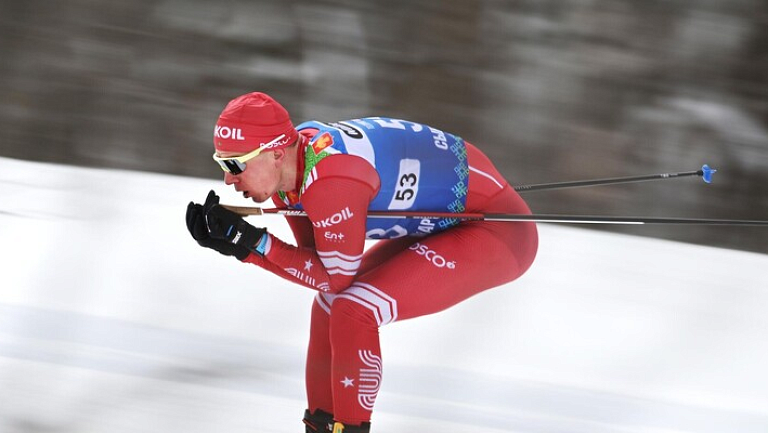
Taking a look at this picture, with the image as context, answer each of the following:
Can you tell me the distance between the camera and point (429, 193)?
7.57 ft

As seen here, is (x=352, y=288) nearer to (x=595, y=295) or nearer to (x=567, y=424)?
(x=567, y=424)

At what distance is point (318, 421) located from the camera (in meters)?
2.29

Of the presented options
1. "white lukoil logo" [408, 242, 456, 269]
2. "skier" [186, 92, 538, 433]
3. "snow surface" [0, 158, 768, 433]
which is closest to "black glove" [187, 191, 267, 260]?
"skier" [186, 92, 538, 433]

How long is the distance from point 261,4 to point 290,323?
4.05 m

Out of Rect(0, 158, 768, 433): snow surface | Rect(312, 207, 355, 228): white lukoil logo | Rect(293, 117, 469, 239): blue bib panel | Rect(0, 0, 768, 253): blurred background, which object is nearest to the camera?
Rect(312, 207, 355, 228): white lukoil logo

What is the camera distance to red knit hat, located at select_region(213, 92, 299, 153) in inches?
82.0

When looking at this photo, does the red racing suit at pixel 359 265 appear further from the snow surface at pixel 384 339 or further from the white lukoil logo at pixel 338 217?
the snow surface at pixel 384 339

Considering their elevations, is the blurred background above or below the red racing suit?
above

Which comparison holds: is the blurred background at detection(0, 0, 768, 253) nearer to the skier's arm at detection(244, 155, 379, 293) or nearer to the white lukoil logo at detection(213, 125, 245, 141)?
the skier's arm at detection(244, 155, 379, 293)

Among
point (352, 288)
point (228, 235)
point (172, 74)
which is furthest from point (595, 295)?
point (172, 74)

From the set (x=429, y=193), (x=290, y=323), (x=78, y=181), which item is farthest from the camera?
(x=78, y=181)

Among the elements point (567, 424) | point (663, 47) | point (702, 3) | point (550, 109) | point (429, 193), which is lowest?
point (567, 424)

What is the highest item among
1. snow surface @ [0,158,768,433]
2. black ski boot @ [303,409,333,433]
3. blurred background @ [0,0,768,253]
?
blurred background @ [0,0,768,253]

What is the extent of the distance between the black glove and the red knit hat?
13 cm
